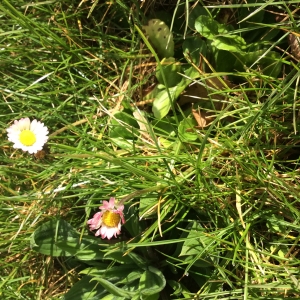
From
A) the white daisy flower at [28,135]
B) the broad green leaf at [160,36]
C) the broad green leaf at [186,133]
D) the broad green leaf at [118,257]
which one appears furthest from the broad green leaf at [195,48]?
the broad green leaf at [118,257]

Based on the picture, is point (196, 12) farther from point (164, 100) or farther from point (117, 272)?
point (117, 272)

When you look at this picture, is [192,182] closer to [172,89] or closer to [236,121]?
[236,121]

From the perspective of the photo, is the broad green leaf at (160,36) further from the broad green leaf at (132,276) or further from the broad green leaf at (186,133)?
the broad green leaf at (132,276)

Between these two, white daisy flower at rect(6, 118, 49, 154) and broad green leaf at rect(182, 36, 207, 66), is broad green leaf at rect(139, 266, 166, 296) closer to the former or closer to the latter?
white daisy flower at rect(6, 118, 49, 154)

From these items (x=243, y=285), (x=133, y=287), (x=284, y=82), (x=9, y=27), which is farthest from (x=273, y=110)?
(x=9, y=27)

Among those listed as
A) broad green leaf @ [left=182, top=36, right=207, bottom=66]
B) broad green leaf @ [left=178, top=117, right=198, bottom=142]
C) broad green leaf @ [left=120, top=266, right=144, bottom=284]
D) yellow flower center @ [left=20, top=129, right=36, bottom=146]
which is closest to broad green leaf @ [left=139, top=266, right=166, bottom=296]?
broad green leaf @ [left=120, top=266, right=144, bottom=284]

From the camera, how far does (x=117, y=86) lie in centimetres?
145

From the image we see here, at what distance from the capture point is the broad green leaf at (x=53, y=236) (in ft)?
4.35

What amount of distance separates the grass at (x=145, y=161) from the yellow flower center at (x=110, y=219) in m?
0.06

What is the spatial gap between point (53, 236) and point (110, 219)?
214 mm

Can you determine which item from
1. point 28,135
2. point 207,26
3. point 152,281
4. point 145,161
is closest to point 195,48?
point 207,26

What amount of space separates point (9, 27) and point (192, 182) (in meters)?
0.81

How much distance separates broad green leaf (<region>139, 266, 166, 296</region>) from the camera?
47.3 inches

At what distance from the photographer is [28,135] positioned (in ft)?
4.33
